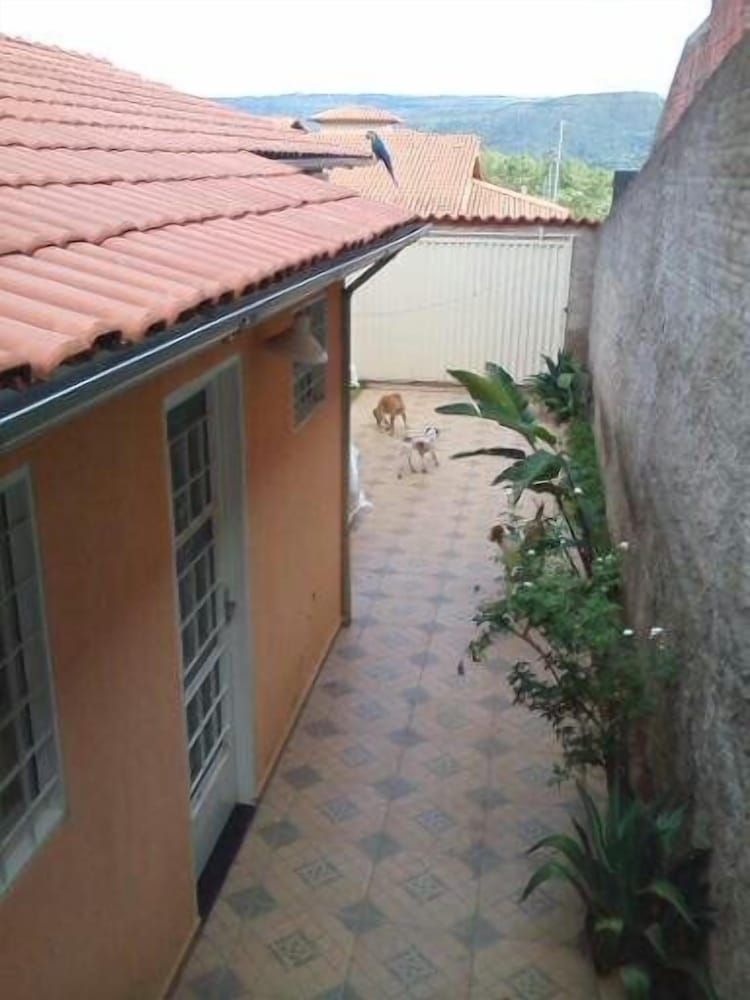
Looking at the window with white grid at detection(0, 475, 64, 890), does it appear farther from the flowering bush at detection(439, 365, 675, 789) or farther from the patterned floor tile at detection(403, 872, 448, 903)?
the flowering bush at detection(439, 365, 675, 789)

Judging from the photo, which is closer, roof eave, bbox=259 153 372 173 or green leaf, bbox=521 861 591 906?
green leaf, bbox=521 861 591 906

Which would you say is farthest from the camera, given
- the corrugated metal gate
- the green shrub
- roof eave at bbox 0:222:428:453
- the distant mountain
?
the distant mountain

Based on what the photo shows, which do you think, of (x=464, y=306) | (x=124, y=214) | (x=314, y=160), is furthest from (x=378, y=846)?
(x=464, y=306)

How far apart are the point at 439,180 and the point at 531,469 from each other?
27.6m

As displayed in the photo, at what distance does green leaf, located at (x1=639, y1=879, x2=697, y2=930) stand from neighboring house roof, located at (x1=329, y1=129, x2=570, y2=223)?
24.8 m

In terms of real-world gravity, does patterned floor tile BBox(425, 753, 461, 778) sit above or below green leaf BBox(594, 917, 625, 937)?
below

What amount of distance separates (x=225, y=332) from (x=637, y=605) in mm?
4237

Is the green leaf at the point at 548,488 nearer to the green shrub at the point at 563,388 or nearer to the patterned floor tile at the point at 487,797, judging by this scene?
the patterned floor tile at the point at 487,797

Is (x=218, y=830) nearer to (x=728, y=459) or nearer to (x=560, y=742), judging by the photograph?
(x=560, y=742)

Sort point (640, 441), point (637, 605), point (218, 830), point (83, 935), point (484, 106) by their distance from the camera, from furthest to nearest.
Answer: point (484, 106) → point (640, 441) → point (637, 605) → point (218, 830) → point (83, 935)

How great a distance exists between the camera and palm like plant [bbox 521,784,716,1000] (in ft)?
12.5

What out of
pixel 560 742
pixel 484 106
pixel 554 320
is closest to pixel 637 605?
A: pixel 560 742

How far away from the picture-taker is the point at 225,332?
8.34 feet

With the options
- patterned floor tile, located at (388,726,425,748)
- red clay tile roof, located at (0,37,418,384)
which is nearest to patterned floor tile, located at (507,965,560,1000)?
patterned floor tile, located at (388,726,425,748)
